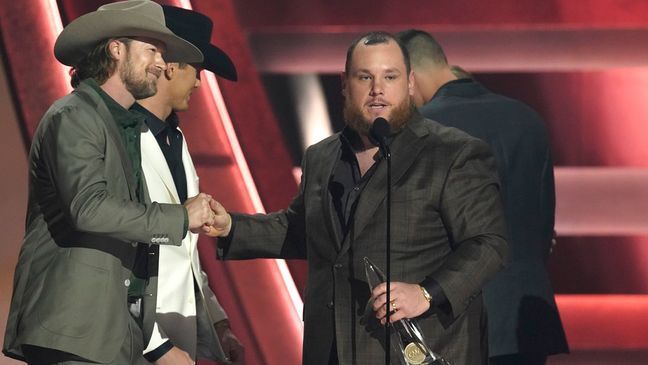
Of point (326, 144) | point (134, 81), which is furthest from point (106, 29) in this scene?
point (326, 144)

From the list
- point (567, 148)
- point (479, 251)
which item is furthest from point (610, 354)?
point (479, 251)

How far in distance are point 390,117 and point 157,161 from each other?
659mm

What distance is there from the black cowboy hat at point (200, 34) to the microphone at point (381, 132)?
3.35 feet

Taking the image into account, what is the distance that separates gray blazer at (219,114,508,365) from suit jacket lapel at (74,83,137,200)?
473 mm

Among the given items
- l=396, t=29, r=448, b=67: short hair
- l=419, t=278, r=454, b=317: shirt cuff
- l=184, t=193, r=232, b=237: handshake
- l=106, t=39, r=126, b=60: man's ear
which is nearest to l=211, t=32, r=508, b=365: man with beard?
l=419, t=278, r=454, b=317: shirt cuff

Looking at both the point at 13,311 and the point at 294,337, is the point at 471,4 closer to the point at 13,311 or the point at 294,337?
the point at 294,337

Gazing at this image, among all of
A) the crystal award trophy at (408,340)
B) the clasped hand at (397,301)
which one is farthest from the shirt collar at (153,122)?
the clasped hand at (397,301)

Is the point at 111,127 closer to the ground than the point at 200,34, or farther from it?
closer to the ground

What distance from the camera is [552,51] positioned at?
5398mm

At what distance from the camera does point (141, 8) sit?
3.58 meters

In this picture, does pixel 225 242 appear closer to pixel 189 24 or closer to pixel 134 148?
pixel 134 148

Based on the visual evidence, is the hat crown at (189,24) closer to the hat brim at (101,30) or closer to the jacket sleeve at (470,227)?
the hat brim at (101,30)

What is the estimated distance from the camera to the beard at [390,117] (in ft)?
11.4

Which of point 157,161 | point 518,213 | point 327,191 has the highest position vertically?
point 157,161
